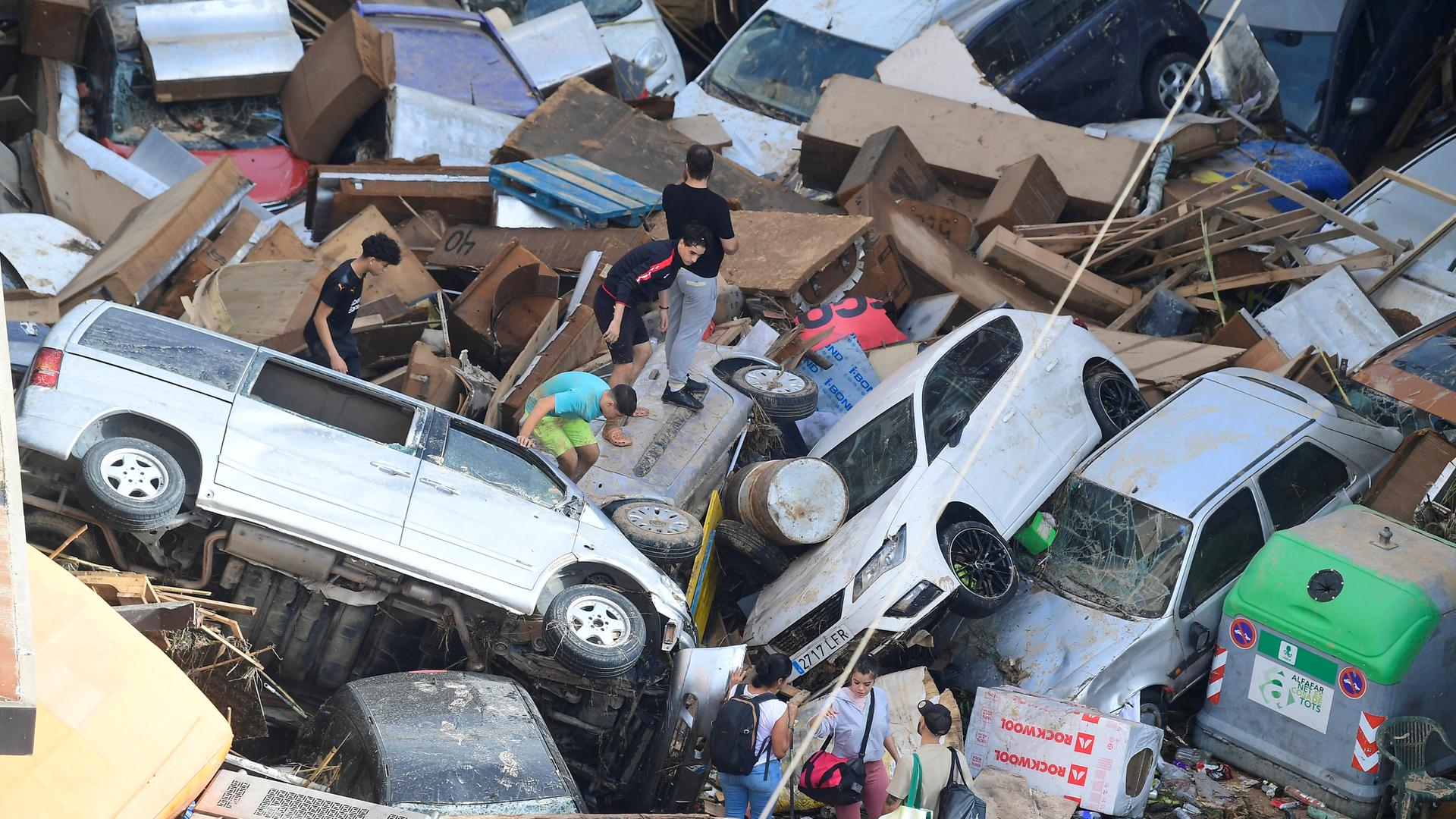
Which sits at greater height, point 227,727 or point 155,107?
point 155,107

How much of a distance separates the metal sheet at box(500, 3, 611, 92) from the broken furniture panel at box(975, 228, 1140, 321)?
5215mm

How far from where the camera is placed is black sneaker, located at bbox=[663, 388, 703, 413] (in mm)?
9031

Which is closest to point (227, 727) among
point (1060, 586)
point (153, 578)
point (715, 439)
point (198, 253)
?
point (153, 578)

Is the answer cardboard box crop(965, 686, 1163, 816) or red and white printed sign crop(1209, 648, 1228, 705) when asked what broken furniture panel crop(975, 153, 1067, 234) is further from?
cardboard box crop(965, 686, 1163, 816)

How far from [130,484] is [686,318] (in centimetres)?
370

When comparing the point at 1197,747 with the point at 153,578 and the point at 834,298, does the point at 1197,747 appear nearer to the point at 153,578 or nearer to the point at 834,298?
the point at 834,298

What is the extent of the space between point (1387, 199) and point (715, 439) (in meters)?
6.83

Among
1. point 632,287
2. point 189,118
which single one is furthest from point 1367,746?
point 189,118

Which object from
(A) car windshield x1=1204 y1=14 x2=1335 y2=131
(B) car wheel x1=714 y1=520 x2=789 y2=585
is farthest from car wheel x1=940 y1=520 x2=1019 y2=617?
(A) car windshield x1=1204 y1=14 x2=1335 y2=131

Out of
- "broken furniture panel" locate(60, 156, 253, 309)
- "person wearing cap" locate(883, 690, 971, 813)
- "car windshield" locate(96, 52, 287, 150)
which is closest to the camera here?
"person wearing cap" locate(883, 690, 971, 813)

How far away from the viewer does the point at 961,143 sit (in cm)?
1323

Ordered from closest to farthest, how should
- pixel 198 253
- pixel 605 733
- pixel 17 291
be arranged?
pixel 605 733 → pixel 17 291 → pixel 198 253

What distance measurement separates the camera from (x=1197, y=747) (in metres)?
7.86

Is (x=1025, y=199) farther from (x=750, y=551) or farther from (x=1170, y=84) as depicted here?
(x=750, y=551)
